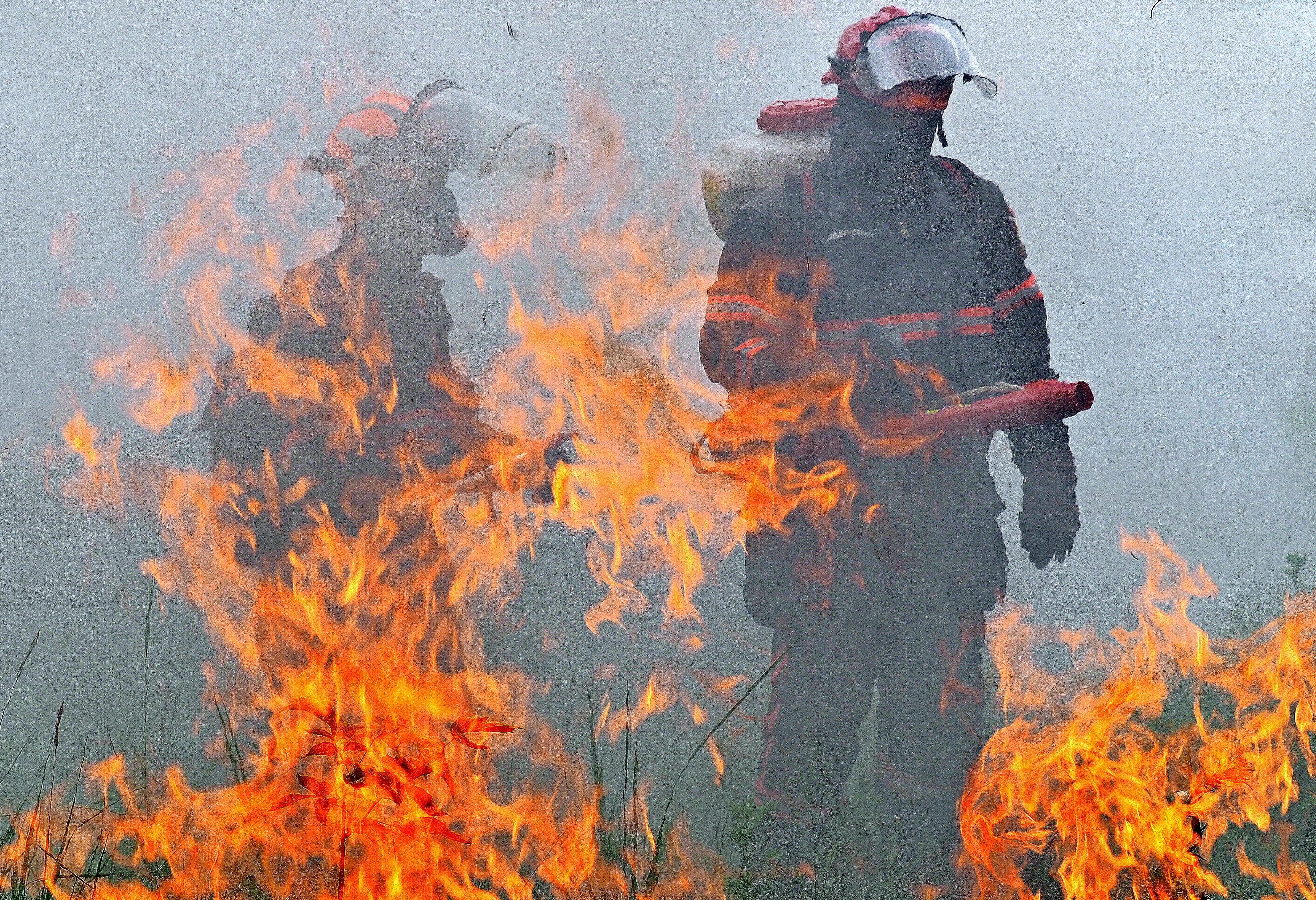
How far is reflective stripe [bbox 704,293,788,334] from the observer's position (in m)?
3.11

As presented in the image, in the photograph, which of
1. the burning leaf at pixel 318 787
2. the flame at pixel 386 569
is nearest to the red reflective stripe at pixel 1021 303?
the flame at pixel 386 569

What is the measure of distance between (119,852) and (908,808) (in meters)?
2.31

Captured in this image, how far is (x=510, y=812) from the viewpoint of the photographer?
2938 mm

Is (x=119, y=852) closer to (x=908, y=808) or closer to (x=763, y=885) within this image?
(x=763, y=885)

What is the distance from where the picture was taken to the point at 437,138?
416 centimetres

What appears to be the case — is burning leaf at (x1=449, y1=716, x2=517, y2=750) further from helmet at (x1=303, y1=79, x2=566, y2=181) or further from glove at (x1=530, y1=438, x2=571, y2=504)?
helmet at (x1=303, y1=79, x2=566, y2=181)

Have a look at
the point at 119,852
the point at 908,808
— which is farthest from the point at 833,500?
the point at 119,852

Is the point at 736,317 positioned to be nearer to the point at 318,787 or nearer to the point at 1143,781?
the point at 1143,781

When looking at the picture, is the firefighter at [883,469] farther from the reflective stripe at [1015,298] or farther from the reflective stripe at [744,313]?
the reflective stripe at [1015,298]

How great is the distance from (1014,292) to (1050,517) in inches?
29.6

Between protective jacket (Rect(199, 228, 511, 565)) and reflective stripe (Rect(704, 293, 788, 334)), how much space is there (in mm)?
1336

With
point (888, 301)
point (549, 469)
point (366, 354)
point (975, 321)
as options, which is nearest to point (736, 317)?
point (888, 301)

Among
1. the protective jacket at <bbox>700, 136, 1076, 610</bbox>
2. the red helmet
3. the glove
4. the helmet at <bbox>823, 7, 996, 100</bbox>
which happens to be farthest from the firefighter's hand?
the glove

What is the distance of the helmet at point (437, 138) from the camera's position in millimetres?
4160
